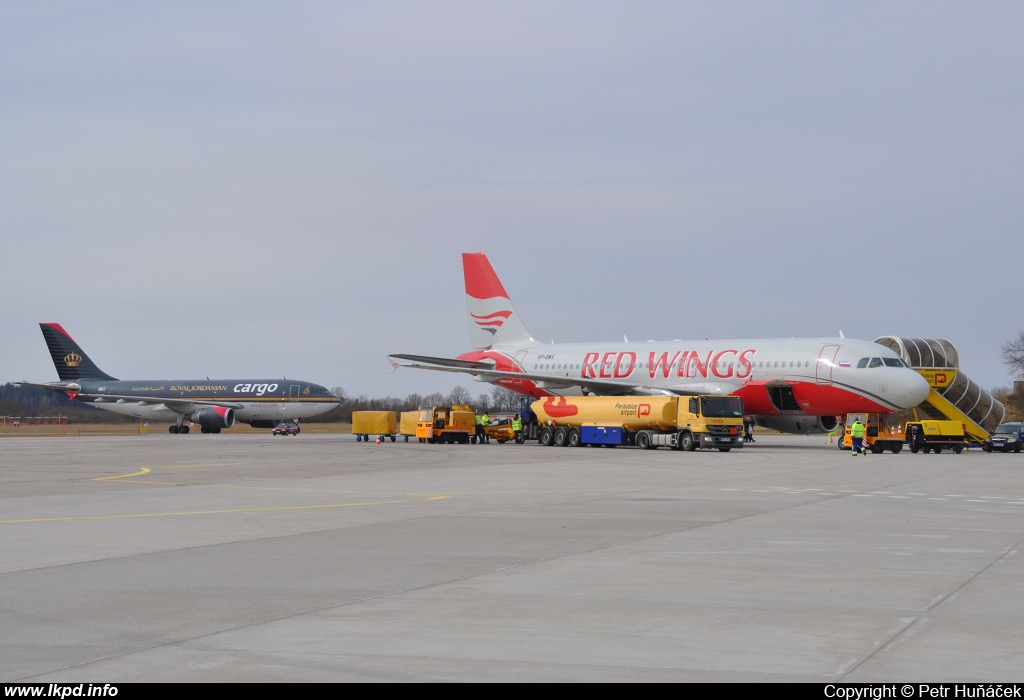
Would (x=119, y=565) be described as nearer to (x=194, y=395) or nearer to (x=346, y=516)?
(x=346, y=516)

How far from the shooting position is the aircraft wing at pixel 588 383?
51.0 metres

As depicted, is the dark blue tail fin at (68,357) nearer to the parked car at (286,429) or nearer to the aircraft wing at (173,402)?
the aircraft wing at (173,402)

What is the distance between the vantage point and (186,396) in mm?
82188

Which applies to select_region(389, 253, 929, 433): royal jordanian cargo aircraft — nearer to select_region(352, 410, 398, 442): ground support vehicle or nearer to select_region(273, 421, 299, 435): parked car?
select_region(352, 410, 398, 442): ground support vehicle

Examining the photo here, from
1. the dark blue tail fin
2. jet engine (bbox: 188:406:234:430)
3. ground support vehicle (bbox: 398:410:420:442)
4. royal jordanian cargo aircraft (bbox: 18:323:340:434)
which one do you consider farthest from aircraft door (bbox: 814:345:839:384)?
the dark blue tail fin

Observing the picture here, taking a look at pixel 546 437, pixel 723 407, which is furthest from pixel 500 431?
pixel 723 407

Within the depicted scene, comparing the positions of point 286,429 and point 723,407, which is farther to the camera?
point 286,429

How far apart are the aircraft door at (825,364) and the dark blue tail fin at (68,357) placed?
6073 centimetres

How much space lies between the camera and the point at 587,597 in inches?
400
